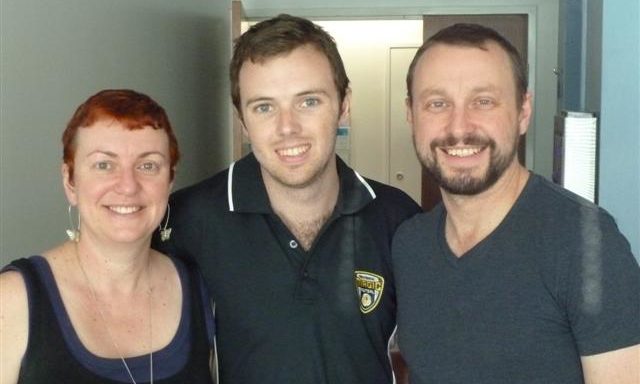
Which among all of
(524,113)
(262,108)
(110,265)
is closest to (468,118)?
(524,113)

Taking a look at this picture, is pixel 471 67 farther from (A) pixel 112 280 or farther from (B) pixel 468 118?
(A) pixel 112 280

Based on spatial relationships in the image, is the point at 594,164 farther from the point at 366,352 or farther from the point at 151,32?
the point at 151,32

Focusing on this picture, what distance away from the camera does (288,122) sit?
5.91 feet

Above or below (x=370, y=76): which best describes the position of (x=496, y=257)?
below

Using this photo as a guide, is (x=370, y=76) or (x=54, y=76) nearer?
(x=54, y=76)

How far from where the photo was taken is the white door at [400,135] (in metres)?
6.20

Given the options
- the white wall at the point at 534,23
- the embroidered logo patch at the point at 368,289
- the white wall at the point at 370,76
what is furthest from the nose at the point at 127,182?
the white wall at the point at 370,76

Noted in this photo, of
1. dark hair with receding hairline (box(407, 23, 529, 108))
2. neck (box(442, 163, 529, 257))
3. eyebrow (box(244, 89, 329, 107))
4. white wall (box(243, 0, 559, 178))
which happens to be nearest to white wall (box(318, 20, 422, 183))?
white wall (box(243, 0, 559, 178))

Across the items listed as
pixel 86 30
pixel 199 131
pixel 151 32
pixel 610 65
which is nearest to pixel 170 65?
pixel 151 32

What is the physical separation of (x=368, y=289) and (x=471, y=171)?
0.44 metres

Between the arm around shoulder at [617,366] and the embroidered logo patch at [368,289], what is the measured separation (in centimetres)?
61

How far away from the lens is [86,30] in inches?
94.3

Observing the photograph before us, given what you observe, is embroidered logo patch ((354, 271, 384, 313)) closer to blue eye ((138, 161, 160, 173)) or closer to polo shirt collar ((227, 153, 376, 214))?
polo shirt collar ((227, 153, 376, 214))

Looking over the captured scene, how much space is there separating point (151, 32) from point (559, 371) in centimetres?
232
